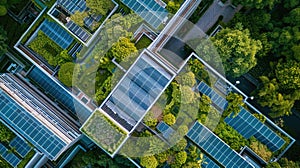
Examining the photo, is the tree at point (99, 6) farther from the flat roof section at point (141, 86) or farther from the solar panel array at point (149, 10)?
the flat roof section at point (141, 86)

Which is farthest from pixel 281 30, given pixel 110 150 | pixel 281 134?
pixel 110 150

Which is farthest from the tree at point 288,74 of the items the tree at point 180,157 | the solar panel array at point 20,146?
the solar panel array at point 20,146

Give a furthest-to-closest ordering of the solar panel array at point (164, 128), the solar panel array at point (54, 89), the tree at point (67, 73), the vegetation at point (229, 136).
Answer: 1. the solar panel array at point (54, 89)
2. the vegetation at point (229, 136)
3. the tree at point (67, 73)
4. the solar panel array at point (164, 128)

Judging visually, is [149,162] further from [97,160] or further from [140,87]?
[140,87]

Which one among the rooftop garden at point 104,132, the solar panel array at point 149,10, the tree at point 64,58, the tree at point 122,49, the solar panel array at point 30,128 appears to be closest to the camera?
the rooftop garden at point 104,132

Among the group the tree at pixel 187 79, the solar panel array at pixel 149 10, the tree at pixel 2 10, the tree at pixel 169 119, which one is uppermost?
the solar panel array at pixel 149 10

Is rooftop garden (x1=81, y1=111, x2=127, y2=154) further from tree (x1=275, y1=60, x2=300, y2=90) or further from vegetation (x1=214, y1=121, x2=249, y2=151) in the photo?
tree (x1=275, y1=60, x2=300, y2=90)

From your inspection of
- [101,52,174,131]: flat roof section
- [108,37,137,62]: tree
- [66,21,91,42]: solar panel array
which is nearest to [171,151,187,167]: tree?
[101,52,174,131]: flat roof section

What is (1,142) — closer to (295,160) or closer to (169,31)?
(169,31)

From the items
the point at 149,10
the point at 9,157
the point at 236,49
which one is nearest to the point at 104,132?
the point at 9,157
